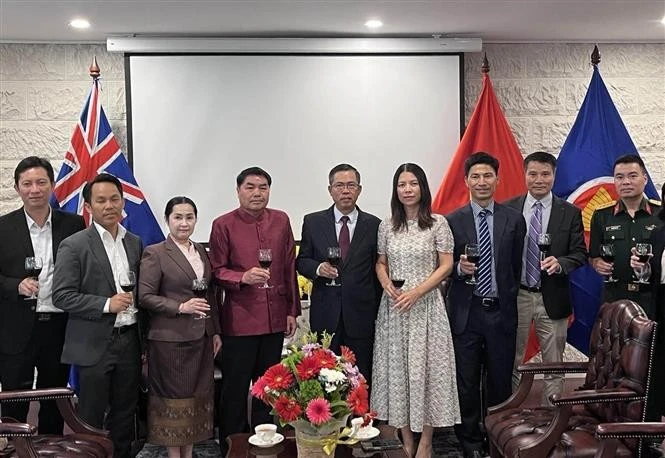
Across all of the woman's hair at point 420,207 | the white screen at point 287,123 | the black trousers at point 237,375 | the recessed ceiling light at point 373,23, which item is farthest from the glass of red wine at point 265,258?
the recessed ceiling light at point 373,23

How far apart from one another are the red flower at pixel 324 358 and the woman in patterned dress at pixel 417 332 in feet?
3.52

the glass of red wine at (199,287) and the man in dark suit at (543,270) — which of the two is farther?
the man in dark suit at (543,270)

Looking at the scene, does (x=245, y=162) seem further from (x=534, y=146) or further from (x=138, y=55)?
(x=534, y=146)

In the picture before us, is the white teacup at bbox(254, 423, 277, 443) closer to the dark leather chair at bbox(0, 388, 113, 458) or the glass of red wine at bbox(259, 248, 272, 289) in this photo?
the dark leather chair at bbox(0, 388, 113, 458)

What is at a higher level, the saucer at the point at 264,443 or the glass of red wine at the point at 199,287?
the glass of red wine at the point at 199,287

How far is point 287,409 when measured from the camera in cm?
234

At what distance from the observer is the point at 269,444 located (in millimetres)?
2688

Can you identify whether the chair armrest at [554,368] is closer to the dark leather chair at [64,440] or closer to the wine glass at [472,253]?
the wine glass at [472,253]

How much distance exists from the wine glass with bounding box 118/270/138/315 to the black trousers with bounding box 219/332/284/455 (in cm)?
54

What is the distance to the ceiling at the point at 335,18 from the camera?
4.04 m

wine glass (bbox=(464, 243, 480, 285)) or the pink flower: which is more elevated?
wine glass (bbox=(464, 243, 480, 285))

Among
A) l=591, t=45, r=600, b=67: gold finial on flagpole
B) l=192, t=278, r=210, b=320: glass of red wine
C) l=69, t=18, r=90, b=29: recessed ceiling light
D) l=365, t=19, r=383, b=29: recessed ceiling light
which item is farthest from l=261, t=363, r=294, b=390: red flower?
l=591, t=45, r=600, b=67: gold finial on flagpole

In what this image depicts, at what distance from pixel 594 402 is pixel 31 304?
257 cm

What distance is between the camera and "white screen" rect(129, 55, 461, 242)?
4871mm
